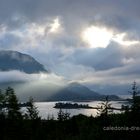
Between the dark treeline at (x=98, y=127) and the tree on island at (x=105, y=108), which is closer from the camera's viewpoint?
the dark treeline at (x=98, y=127)

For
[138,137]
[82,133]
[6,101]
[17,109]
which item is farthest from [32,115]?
[138,137]

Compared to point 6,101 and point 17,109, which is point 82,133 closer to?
point 17,109

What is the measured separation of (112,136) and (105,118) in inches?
452

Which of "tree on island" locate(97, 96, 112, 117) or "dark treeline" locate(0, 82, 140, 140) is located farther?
"tree on island" locate(97, 96, 112, 117)

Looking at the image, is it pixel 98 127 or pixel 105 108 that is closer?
pixel 98 127

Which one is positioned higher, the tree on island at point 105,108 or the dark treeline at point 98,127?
the tree on island at point 105,108

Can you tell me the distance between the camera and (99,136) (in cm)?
3145

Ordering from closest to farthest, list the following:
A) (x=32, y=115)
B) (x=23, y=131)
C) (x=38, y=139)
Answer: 1. (x=38, y=139)
2. (x=23, y=131)
3. (x=32, y=115)

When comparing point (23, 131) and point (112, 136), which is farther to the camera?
point (23, 131)

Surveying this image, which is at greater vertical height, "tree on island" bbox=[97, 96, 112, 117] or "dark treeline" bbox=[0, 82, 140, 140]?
"tree on island" bbox=[97, 96, 112, 117]

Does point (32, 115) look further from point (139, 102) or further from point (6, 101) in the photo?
point (139, 102)

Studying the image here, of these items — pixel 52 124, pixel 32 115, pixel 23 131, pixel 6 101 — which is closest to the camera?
pixel 23 131

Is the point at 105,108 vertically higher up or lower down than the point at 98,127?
higher up

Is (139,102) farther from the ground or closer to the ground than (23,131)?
farther from the ground
